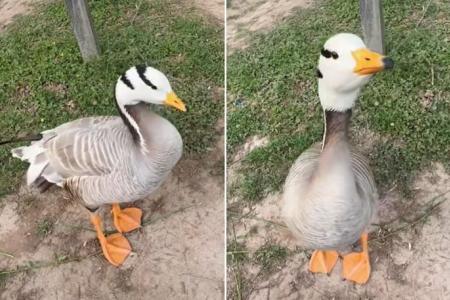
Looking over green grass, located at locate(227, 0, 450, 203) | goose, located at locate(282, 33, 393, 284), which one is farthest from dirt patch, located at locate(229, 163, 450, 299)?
goose, located at locate(282, 33, 393, 284)

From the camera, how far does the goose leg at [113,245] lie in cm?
250

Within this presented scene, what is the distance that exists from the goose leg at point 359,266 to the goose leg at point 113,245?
102 centimetres

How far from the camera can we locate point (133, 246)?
2.57 m

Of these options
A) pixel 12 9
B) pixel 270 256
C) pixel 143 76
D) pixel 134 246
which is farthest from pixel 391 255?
pixel 12 9

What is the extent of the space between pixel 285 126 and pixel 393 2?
1.13 metres

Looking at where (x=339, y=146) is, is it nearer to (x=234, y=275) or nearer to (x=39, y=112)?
(x=234, y=275)

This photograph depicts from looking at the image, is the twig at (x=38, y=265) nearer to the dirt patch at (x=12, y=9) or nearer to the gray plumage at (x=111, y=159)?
the gray plumage at (x=111, y=159)

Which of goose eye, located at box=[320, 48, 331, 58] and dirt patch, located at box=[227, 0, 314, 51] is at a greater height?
goose eye, located at box=[320, 48, 331, 58]

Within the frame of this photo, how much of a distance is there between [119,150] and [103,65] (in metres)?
1.15

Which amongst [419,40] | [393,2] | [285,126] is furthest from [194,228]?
[393,2]

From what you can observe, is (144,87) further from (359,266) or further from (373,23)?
(373,23)

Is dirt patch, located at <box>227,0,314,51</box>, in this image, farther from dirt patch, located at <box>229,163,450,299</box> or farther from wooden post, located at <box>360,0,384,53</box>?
dirt patch, located at <box>229,163,450,299</box>

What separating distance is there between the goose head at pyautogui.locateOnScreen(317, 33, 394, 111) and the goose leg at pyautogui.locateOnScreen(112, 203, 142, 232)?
1286mm

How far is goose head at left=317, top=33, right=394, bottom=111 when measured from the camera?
1.61m
